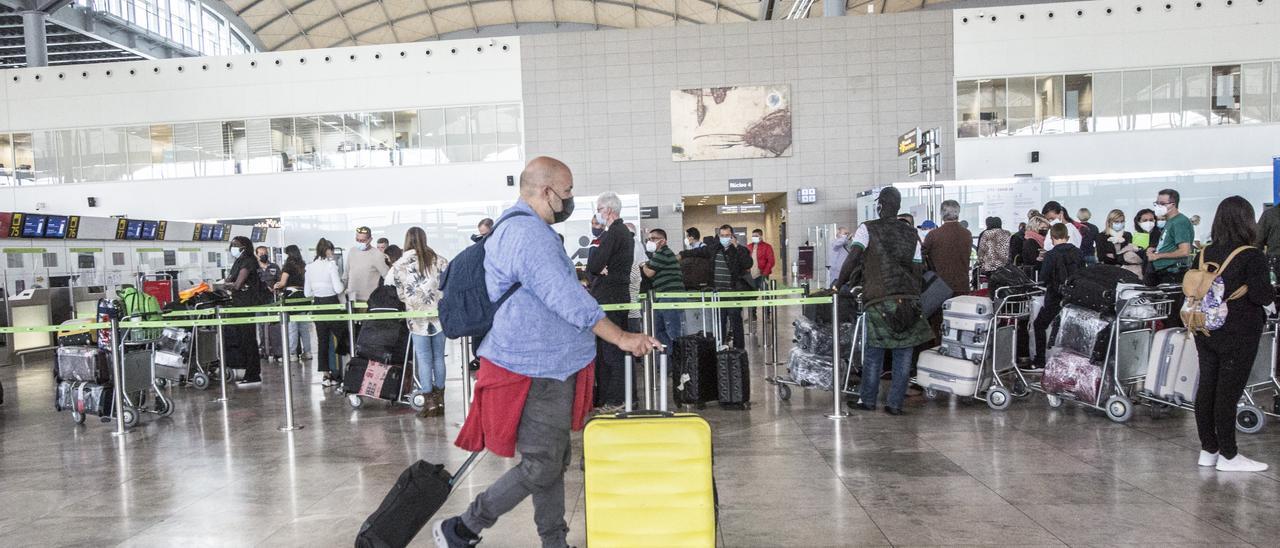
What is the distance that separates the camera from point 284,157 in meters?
24.9

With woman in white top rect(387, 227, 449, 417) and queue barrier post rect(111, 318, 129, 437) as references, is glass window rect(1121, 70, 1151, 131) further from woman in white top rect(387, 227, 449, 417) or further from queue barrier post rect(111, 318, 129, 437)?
queue barrier post rect(111, 318, 129, 437)

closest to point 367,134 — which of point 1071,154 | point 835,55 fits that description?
point 835,55

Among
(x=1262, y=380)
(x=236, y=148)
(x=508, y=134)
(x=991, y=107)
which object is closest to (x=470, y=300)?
(x=1262, y=380)

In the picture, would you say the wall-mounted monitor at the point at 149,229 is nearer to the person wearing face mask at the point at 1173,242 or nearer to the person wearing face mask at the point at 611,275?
the person wearing face mask at the point at 611,275

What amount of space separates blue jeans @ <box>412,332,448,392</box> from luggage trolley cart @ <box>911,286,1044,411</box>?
163 inches

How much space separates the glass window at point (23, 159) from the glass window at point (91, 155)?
4.82ft

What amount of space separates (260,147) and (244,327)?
57.1ft

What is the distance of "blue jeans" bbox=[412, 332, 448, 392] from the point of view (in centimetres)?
729

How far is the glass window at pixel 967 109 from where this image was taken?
2356cm

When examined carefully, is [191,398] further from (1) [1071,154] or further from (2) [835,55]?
(1) [1071,154]

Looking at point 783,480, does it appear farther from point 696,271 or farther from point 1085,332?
point 696,271

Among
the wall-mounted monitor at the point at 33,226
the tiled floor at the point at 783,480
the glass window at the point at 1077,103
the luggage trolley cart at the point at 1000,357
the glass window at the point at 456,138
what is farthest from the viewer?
the glass window at the point at 456,138

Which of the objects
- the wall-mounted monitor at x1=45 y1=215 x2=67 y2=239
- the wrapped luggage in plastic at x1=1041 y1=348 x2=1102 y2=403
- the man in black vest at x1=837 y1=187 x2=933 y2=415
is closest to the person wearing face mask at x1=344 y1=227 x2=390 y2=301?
the man in black vest at x1=837 y1=187 x2=933 y2=415

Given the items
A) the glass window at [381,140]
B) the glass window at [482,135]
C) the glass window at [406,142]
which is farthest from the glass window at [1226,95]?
the glass window at [381,140]
